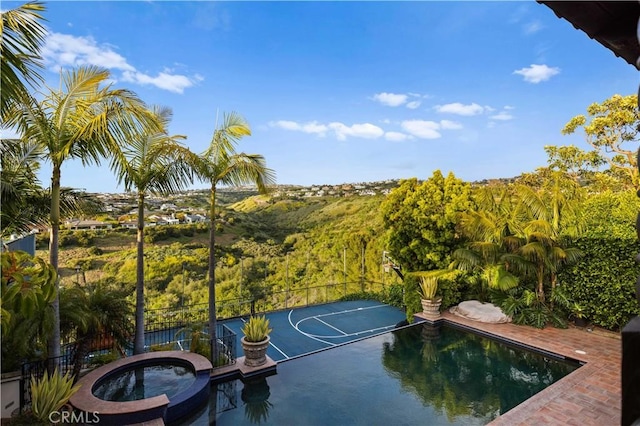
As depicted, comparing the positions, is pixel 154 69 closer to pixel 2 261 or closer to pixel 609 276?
pixel 2 261

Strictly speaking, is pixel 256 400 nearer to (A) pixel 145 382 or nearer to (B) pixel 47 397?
(A) pixel 145 382

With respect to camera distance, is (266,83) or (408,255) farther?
(266,83)

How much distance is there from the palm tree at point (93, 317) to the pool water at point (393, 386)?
230 centimetres

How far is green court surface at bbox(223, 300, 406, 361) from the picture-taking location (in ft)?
28.8

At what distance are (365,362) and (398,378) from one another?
37.6 inches

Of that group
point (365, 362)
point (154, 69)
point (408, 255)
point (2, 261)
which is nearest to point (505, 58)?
point (408, 255)

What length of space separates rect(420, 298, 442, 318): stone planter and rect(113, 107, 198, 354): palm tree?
787 cm

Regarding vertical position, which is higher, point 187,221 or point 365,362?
point 187,221

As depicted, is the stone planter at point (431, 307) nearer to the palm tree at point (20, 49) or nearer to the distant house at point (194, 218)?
the palm tree at point (20, 49)

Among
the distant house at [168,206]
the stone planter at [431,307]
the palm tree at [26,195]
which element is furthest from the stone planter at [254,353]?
the distant house at [168,206]

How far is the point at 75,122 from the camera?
5.61 metres

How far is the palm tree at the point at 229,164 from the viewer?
296 inches

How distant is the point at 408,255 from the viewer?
12.0 meters

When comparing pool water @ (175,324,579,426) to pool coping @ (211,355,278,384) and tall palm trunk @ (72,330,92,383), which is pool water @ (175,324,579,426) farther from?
tall palm trunk @ (72,330,92,383)
